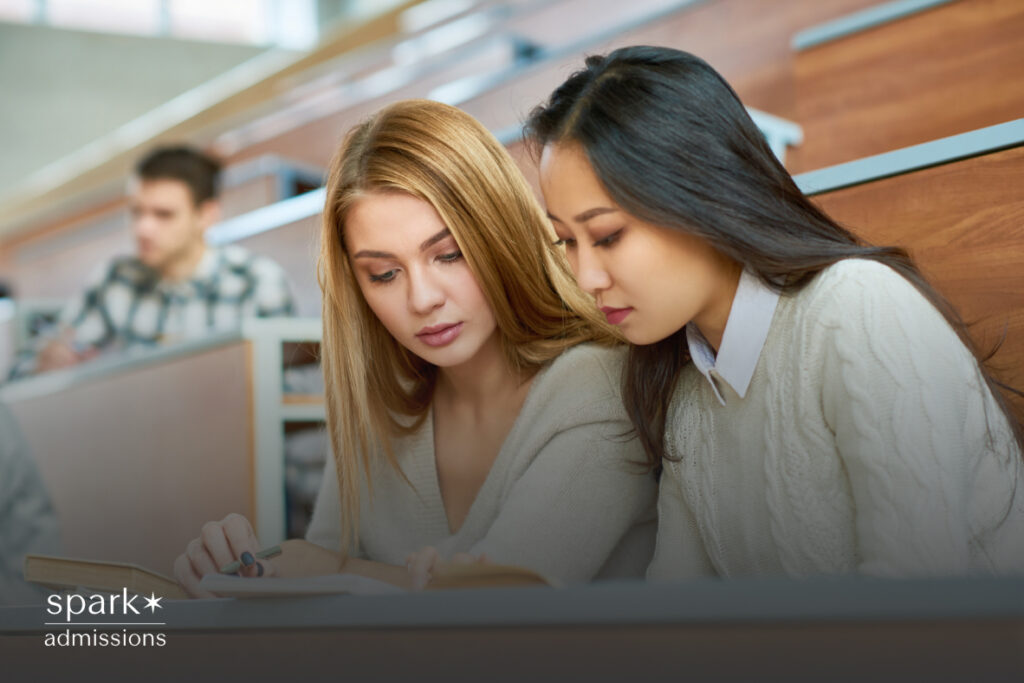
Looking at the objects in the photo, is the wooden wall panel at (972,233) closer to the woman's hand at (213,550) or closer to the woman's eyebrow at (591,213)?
the woman's eyebrow at (591,213)

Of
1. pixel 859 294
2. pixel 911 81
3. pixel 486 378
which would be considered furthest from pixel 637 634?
pixel 911 81

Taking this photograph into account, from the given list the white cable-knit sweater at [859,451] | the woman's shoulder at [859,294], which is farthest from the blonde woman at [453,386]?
the woman's shoulder at [859,294]

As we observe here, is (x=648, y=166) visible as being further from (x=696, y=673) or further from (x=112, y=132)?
(x=112, y=132)

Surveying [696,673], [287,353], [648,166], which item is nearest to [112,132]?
[287,353]

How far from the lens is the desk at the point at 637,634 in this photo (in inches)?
11.8

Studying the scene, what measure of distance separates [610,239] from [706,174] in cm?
8

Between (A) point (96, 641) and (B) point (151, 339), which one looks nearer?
(A) point (96, 641)

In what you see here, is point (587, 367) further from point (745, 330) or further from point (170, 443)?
point (170, 443)

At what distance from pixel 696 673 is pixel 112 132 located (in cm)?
514

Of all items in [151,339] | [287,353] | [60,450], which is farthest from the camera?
[151,339]

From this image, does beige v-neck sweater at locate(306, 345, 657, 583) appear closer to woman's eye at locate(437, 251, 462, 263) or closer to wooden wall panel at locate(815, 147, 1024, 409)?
woman's eye at locate(437, 251, 462, 263)

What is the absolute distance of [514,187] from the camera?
88 cm

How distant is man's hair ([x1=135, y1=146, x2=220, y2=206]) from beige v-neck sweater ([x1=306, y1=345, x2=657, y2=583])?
1412mm

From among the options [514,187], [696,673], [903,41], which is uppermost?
[903,41]
